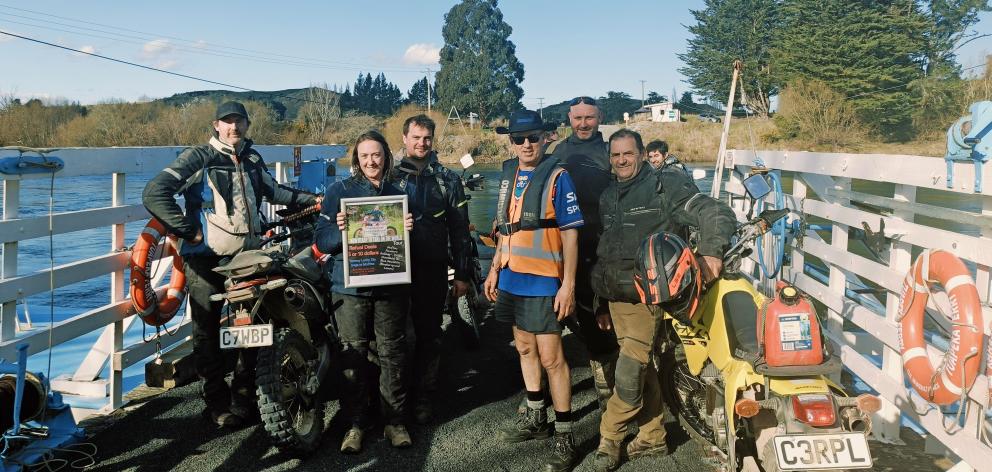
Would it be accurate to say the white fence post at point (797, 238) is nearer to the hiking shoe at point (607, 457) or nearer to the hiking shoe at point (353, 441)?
the hiking shoe at point (607, 457)

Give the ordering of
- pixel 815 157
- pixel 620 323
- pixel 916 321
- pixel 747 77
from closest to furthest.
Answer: pixel 916 321, pixel 620 323, pixel 815 157, pixel 747 77

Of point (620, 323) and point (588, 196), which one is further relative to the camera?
point (588, 196)

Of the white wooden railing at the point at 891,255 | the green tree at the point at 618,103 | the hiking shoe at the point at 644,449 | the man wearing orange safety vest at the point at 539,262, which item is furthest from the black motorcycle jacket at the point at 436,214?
the green tree at the point at 618,103

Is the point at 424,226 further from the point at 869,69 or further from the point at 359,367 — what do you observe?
the point at 869,69

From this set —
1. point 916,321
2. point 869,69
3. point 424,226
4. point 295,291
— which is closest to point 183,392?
point 295,291

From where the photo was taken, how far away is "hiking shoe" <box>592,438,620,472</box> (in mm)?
4062

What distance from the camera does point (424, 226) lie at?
4711 millimetres

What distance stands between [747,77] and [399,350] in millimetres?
69121

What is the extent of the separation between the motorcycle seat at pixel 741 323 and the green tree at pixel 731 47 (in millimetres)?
67216

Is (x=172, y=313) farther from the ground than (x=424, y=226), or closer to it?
closer to it

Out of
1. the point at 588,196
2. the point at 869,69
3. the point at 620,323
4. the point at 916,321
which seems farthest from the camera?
the point at 869,69

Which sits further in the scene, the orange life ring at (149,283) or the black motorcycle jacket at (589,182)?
the black motorcycle jacket at (589,182)

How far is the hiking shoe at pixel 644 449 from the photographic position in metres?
4.25

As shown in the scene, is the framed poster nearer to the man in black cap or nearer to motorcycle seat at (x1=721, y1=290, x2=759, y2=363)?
the man in black cap
